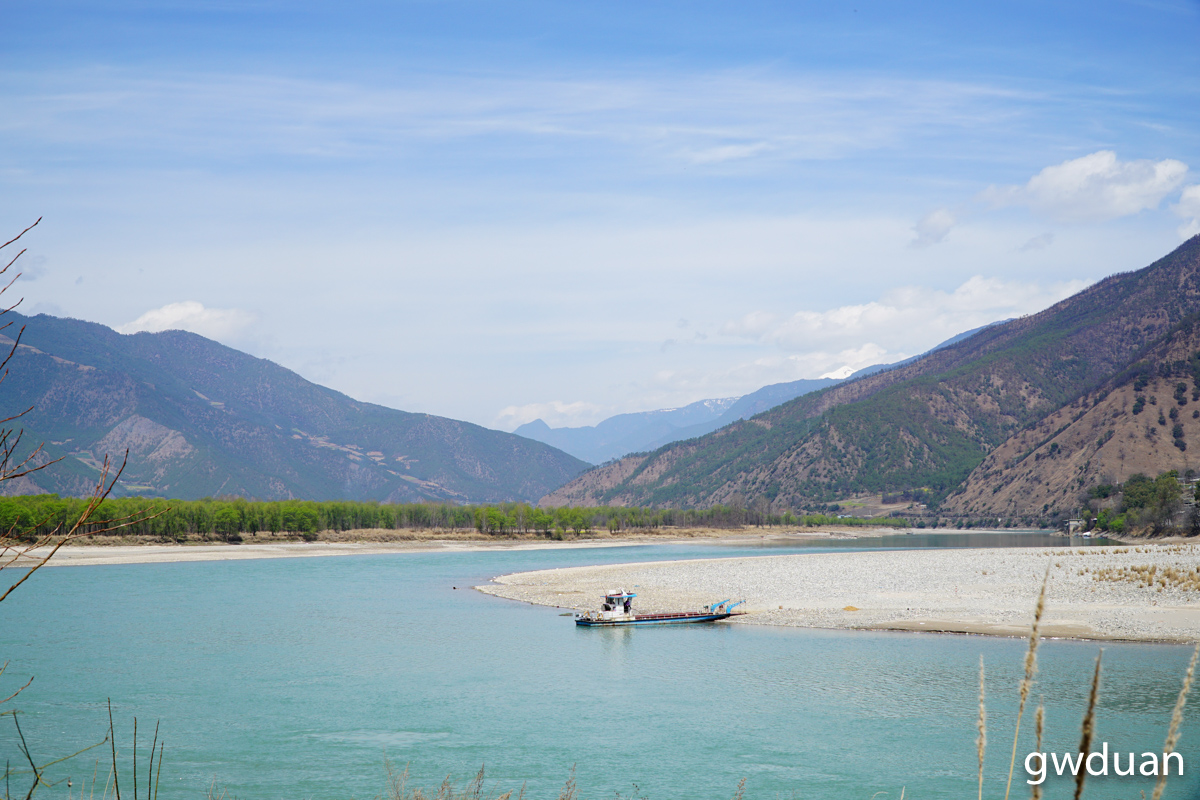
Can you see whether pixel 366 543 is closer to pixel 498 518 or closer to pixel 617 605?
pixel 498 518

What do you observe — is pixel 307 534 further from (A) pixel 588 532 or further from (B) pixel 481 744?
(B) pixel 481 744

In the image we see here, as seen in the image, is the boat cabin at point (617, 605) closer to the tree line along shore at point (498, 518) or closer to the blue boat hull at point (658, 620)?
the blue boat hull at point (658, 620)

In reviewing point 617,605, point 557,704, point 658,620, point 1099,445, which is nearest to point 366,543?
point 617,605

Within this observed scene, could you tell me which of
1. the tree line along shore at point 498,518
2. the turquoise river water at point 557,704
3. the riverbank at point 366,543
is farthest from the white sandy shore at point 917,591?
the riverbank at point 366,543

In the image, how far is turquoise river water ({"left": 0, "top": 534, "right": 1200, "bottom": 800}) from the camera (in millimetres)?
17375

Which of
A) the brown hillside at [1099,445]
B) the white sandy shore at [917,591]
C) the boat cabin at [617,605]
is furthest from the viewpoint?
the brown hillside at [1099,445]

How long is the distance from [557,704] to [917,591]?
27.5 m

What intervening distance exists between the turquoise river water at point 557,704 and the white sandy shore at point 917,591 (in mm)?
3039

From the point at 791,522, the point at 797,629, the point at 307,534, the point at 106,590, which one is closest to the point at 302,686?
the point at 797,629

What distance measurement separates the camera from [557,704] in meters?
24.0

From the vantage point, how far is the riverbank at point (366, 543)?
3290 inches

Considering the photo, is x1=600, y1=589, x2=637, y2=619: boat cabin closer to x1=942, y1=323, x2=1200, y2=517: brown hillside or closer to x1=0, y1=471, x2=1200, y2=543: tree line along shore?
x1=0, y1=471, x2=1200, y2=543: tree line along shore

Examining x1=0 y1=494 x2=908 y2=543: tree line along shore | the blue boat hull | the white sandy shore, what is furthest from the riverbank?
the blue boat hull

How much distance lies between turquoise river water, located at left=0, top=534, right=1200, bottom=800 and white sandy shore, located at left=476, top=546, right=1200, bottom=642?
3039 millimetres
